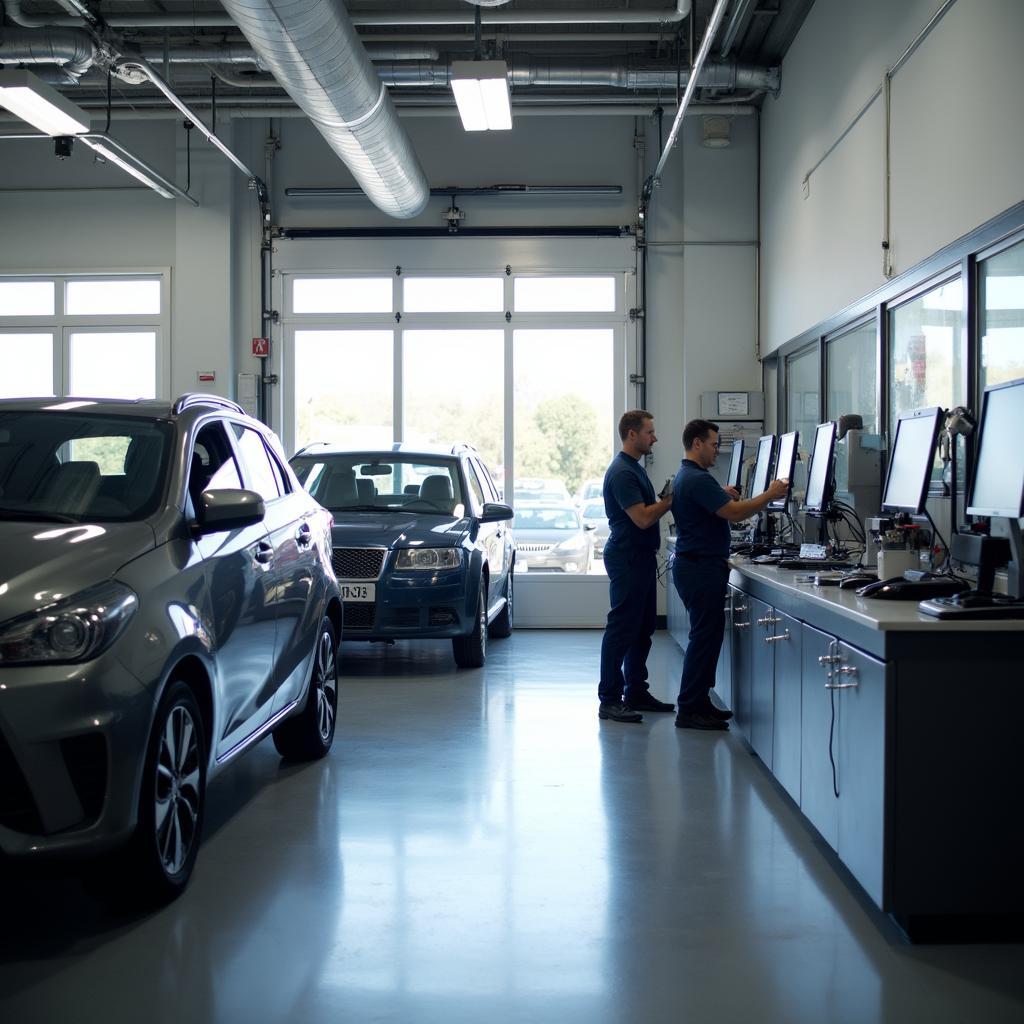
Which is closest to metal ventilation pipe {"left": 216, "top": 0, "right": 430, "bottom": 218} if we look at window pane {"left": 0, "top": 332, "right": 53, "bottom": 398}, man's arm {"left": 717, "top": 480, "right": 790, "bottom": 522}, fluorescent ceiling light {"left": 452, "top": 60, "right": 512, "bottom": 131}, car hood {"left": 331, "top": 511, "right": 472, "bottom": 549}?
fluorescent ceiling light {"left": 452, "top": 60, "right": 512, "bottom": 131}

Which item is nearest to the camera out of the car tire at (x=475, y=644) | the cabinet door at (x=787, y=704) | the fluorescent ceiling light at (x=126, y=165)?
the cabinet door at (x=787, y=704)

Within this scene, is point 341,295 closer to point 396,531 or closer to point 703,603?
point 396,531

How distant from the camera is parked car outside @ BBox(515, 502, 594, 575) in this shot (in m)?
10.9

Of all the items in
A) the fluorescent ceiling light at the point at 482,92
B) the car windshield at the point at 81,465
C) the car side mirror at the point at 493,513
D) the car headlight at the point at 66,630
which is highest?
the fluorescent ceiling light at the point at 482,92

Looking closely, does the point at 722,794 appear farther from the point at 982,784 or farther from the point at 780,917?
the point at 982,784

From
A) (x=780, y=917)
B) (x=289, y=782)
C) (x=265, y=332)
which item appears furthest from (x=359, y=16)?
(x=780, y=917)

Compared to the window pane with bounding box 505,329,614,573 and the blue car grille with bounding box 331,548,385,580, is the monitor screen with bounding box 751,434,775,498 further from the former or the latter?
the window pane with bounding box 505,329,614,573

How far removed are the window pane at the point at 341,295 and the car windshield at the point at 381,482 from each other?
2957 millimetres

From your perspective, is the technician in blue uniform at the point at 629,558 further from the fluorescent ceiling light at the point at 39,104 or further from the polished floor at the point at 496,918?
the fluorescent ceiling light at the point at 39,104

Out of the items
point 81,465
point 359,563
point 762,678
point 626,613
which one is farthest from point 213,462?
point 359,563

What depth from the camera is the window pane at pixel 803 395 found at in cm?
860

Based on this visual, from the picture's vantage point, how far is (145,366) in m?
11.0

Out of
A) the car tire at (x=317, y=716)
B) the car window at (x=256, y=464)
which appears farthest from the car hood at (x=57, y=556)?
the car tire at (x=317, y=716)

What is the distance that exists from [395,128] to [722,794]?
5.61 metres
